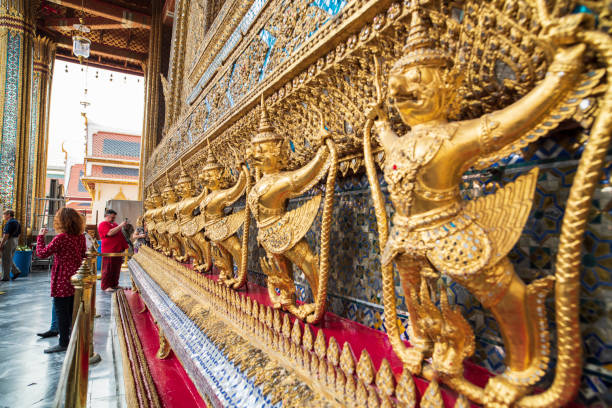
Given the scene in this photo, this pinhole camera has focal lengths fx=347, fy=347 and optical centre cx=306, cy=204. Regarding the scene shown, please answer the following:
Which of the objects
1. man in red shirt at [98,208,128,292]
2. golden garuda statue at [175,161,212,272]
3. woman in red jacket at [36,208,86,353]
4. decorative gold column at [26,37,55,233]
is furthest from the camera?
decorative gold column at [26,37,55,233]

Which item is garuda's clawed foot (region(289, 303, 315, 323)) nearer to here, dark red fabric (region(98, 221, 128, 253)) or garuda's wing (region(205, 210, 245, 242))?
garuda's wing (region(205, 210, 245, 242))

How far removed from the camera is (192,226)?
185 centimetres

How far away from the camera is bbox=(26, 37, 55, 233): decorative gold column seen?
7.08 m

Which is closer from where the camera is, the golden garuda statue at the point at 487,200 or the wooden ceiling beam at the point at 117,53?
the golden garuda statue at the point at 487,200

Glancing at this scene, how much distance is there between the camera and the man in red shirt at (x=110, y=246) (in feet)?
15.6

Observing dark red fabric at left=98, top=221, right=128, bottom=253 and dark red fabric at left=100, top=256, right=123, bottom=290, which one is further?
dark red fabric at left=100, top=256, right=123, bottom=290

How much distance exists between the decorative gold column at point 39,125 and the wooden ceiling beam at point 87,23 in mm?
426

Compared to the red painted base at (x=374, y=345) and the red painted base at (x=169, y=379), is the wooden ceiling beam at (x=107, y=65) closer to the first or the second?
the red painted base at (x=169, y=379)

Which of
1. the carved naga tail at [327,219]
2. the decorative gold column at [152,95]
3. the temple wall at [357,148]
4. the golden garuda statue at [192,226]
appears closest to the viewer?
the temple wall at [357,148]

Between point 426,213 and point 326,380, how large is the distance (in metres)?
0.35

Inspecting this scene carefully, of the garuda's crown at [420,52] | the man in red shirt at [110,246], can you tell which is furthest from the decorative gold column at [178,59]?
the garuda's crown at [420,52]

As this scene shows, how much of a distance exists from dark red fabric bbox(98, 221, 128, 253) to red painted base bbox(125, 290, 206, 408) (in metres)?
2.72

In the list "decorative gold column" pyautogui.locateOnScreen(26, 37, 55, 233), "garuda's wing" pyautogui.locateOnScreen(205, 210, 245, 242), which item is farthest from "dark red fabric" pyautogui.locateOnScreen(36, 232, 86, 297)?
"decorative gold column" pyautogui.locateOnScreen(26, 37, 55, 233)

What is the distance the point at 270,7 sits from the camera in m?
1.35
